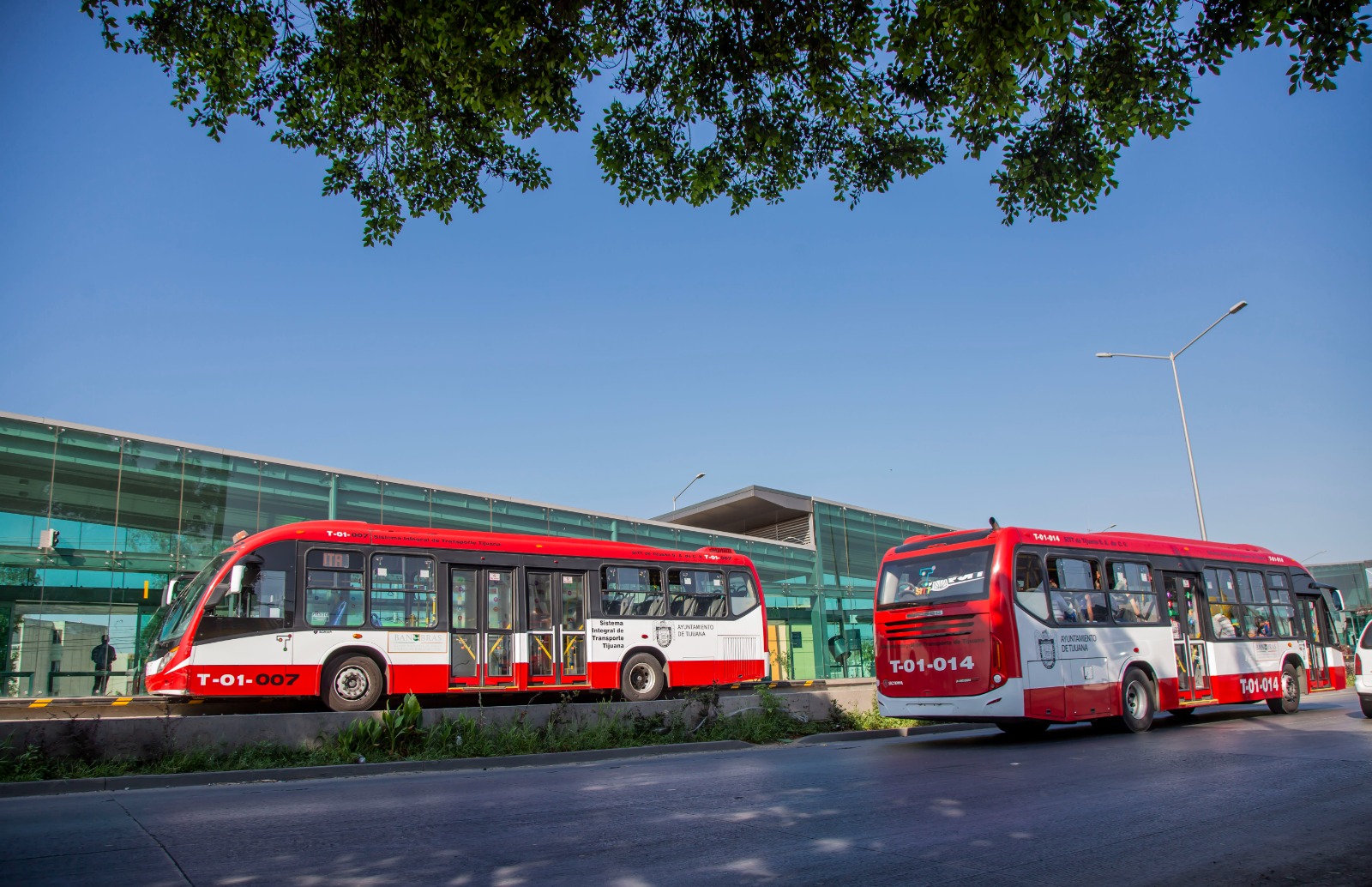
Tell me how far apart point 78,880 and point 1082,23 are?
8508 mm

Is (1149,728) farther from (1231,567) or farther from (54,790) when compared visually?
(54,790)

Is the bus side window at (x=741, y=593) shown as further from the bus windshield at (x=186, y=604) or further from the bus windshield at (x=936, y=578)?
the bus windshield at (x=186, y=604)

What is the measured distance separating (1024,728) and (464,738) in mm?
9594

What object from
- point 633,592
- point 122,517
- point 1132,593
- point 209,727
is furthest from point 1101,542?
point 122,517

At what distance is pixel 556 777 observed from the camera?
10086mm

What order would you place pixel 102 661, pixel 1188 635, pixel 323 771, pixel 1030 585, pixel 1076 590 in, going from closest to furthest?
pixel 323 771 → pixel 1030 585 → pixel 1076 590 → pixel 1188 635 → pixel 102 661

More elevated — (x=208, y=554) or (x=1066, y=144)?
(x=1066, y=144)

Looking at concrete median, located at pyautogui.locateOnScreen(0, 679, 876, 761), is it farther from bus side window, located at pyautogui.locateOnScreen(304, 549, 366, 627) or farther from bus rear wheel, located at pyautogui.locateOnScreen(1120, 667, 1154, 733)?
bus rear wheel, located at pyautogui.locateOnScreen(1120, 667, 1154, 733)

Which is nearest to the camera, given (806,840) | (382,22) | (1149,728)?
(806,840)

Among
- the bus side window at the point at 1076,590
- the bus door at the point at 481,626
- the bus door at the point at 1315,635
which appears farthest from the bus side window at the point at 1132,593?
the bus door at the point at 481,626

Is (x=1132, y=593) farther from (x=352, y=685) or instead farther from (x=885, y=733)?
(x=352, y=685)

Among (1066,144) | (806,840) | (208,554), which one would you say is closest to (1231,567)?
(1066,144)

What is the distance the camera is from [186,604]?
600 inches

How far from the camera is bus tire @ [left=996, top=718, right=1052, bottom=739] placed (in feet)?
49.3
